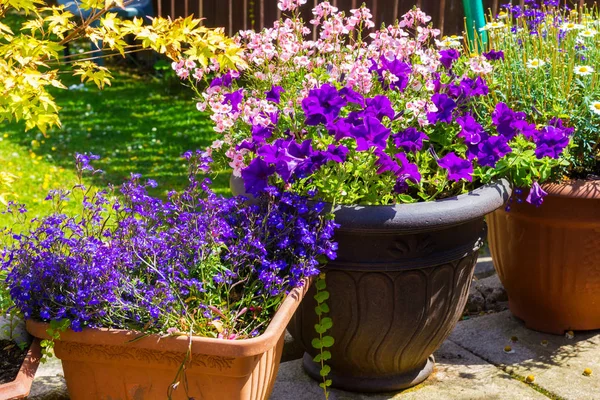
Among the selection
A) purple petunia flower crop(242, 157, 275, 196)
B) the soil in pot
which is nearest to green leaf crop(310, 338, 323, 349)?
purple petunia flower crop(242, 157, 275, 196)

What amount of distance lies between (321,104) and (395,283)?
65cm

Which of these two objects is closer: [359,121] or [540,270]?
[359,121]

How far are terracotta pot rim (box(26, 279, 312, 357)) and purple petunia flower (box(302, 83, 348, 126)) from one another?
0.60 m

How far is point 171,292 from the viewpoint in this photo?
2.21 metres

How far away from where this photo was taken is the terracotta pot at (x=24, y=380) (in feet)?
7.18

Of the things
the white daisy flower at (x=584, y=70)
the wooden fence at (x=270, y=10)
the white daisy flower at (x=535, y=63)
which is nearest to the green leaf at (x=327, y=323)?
the white daisy flower at (x=535, y=63)

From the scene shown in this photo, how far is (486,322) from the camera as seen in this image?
11.8ft

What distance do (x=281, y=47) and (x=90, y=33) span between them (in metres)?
0.69

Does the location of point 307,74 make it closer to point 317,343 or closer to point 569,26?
point 317,343

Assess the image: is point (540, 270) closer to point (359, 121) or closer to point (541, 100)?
point (541, 100)

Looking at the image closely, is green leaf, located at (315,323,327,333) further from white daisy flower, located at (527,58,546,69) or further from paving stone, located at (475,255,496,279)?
paving stone, located at (475,255,496,279)

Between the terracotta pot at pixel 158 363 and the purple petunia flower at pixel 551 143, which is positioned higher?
the purple petunia flower at pixel 551 143

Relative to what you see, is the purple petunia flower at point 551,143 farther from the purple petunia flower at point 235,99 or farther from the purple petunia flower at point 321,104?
the purple petunia flower at point 235,99

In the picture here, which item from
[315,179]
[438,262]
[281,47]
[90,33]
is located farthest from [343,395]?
[90,33]
